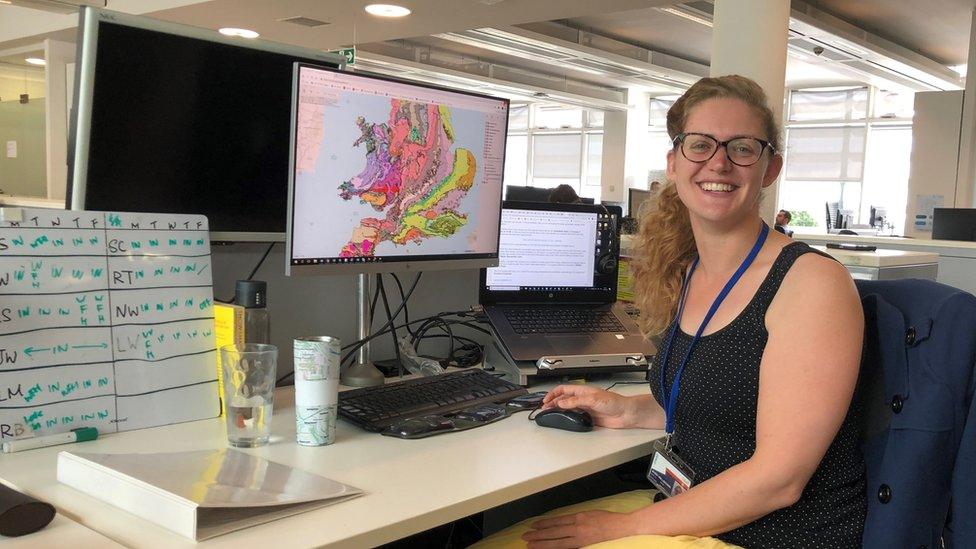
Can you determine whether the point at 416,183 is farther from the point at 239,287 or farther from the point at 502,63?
the point at 502,63

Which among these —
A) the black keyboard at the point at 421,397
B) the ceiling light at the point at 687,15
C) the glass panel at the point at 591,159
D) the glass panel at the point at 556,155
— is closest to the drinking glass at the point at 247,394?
the black keyboard at the point at 421,397

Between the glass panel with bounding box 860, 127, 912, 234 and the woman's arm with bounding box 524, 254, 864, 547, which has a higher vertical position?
the glass panel with bounding box 860, 127, 912, 234

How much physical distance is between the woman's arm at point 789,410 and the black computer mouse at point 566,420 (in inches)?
7.6

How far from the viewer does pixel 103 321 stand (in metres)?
1.21

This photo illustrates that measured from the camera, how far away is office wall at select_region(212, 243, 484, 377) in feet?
5.07

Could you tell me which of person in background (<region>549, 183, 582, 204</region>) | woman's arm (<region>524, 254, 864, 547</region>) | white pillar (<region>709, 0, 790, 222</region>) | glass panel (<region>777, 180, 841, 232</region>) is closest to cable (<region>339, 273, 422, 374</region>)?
woman's arm (<region>524, 254, 864, 547</region>)

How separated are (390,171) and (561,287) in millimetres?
578

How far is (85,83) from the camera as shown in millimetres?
1279

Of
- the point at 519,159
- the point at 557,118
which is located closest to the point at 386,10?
the point at 557,118

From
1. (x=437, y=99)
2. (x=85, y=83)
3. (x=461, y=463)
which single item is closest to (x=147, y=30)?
(x=85, y=83)

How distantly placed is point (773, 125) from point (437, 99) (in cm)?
62

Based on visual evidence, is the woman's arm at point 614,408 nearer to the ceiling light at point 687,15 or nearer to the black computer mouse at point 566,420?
the black computer mouse at point 566,420

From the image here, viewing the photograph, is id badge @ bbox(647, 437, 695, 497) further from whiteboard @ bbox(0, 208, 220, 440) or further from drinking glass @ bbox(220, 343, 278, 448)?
whiteboard @ bbox(0, 208, 220, 440)

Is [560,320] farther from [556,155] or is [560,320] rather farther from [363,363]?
[556,155]
